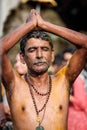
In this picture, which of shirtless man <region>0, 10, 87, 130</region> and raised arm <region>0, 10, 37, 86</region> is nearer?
raised arm <region>0, 10, 37, 86</region>

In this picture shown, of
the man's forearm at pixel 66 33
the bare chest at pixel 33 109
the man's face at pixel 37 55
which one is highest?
the man's forearm at pixel 66 33

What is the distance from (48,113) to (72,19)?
38.7 ft

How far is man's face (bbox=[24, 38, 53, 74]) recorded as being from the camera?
7.80 metres

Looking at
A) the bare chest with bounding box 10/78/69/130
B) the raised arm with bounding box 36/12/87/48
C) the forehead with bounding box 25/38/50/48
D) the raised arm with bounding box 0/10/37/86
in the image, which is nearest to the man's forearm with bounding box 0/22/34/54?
the raised arm with bounding box 0/10/37/86

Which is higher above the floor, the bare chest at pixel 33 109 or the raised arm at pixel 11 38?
the raised arm at pixel 11 38

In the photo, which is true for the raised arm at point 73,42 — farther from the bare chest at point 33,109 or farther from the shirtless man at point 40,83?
the bare chest at point 33,109

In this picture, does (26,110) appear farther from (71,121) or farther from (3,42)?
(71,121)

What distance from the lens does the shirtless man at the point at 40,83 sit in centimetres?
781

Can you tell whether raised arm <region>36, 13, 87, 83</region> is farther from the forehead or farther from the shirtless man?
the forehead

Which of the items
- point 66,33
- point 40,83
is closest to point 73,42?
point 66,33

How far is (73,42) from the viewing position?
25.9 ft

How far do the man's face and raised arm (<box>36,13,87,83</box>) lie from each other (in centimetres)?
22

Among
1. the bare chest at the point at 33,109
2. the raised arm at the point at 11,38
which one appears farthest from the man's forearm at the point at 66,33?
the bare chest at the point at 33,109

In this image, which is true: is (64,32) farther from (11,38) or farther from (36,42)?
(11,38)
